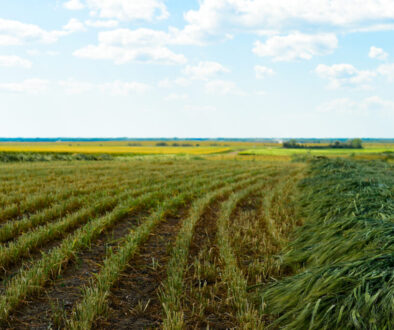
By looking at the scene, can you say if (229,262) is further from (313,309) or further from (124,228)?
(124,228)

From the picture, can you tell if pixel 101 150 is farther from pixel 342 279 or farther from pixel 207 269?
pixel 342 279

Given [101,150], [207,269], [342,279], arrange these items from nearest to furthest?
[342,279] < [207,269] < [101,150]

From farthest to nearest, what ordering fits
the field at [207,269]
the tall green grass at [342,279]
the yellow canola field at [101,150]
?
the yellow canola field at [101,150] → the field at [207,269] → the tall green grass at [342,279]

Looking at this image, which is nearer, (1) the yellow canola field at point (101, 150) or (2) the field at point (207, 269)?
(2) the field at point (207, 269)

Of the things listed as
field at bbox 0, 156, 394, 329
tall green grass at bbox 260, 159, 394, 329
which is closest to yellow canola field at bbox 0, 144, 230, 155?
field at bbox 0, 156, 394, 329

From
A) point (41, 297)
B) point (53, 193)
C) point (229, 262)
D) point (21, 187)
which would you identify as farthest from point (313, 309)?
point (21, 187)

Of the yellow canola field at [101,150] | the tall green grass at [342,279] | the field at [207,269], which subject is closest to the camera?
the tall green grass at [342,279]

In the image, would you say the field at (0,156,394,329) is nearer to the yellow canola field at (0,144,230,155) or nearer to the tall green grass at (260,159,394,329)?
the tall green grass at (260,159,394,329)

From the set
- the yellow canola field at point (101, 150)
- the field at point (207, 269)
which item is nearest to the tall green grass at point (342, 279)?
the field at point (207, 269)

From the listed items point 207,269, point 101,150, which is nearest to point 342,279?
point 207,269

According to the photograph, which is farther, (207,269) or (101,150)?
(101,150)

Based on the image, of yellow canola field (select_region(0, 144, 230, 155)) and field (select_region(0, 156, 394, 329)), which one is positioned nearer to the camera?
field (select_region(0, 156, 394, 329))

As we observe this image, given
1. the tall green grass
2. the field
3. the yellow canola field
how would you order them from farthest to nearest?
1. the yellow canola field
2. the field
3. the tall green grass

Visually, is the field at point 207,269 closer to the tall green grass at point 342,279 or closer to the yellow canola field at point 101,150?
the tall green grass at point 342,279
